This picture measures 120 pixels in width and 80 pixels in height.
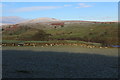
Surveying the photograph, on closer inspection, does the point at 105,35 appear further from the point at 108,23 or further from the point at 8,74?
the point at 8,74

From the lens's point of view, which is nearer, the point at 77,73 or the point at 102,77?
the point at 102,77

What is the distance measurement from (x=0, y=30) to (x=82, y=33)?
8.18 metres

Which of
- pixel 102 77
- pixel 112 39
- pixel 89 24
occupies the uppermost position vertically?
pixel 89 24

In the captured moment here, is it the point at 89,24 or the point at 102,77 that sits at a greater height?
the point at 89,24

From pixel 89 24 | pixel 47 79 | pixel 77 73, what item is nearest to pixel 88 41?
pixel 89 24

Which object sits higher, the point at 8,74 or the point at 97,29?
the point at 97,29

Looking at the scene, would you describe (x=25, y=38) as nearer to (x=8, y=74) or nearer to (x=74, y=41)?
(x=74, y=41)

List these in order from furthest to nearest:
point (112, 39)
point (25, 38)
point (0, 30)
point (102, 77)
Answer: point (0, 30)
point (25, 38)
point (112, 39)
point (102, 77)

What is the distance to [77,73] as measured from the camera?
759cm

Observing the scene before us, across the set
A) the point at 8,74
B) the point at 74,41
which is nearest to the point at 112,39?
the point at 74,41

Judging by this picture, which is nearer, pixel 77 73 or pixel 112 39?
pixel 77 73

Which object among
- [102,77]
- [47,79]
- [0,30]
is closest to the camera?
[47,79]

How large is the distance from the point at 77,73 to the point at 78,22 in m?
15.3

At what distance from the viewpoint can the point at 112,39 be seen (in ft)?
63.2
